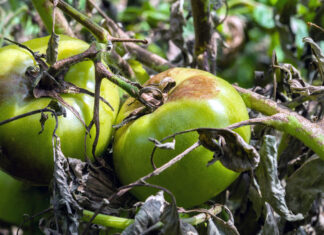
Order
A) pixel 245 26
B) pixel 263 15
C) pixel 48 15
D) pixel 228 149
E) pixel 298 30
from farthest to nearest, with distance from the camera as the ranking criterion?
pixel 245 26, pixel 263 15, pixel 298 30, pixel 48 15, pixel 228 149

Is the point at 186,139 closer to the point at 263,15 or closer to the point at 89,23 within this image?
the point at 89,23

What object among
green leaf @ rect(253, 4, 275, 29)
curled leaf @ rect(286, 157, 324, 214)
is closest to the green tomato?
curled leaf @ rect(286, 157, 324, 214)

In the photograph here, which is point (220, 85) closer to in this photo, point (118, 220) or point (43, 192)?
point (118, 220)

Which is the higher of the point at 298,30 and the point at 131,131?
the point at 131,131

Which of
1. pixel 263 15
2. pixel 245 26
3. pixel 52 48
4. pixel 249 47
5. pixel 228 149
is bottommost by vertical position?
pixel 249 47

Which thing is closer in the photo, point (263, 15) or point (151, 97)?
point (151, 97)

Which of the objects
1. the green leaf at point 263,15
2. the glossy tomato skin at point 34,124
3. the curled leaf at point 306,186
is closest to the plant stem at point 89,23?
the glossy tomato skin at point 34,124

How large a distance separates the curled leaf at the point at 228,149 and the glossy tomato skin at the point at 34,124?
19cm

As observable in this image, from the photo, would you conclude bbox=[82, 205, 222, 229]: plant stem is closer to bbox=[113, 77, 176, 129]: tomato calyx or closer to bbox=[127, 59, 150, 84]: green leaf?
bbox=[113, 77, 176, 129]: tomato calyx

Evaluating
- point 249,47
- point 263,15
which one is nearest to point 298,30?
point 263,15

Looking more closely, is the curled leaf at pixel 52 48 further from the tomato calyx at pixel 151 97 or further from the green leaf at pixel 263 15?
the green leaf at pixel 263 15

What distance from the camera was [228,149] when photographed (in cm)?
60

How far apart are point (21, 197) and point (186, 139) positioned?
361mm

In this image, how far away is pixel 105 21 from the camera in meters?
0.97
